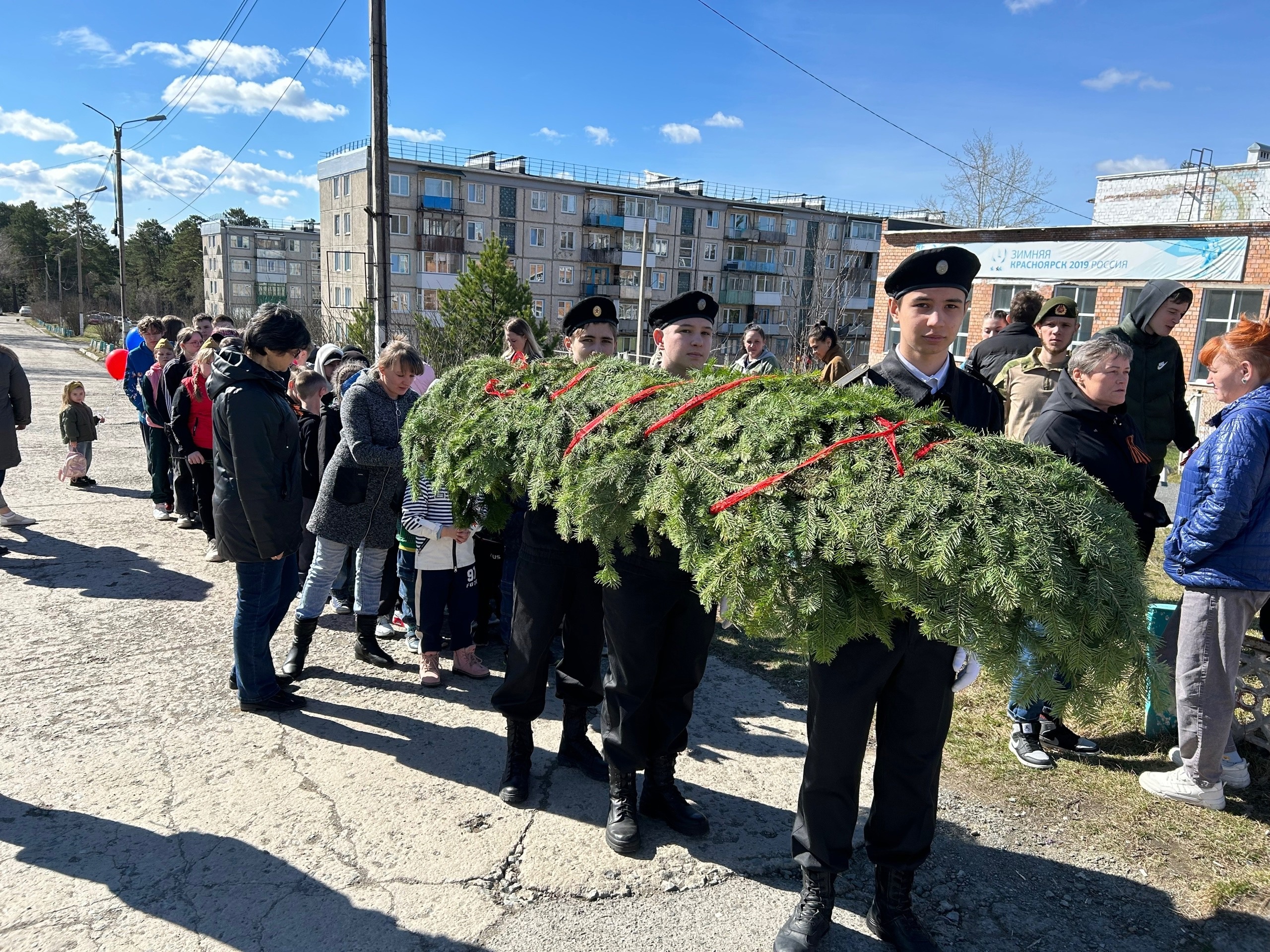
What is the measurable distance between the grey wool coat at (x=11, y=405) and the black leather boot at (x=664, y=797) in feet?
21.0

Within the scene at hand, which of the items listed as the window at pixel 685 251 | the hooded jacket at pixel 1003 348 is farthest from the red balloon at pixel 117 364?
the window at pixel 685 251

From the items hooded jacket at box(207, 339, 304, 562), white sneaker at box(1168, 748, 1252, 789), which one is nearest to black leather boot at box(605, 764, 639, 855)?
hooded jacket at box(207, 339, 304, 562)

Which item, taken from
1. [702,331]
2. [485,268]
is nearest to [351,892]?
[702,331]

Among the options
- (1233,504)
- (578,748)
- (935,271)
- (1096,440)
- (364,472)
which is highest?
(935,271)

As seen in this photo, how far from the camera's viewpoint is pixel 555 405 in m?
3.36

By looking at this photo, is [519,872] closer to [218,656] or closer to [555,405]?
[555,405]

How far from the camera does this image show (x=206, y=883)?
9.57 feet

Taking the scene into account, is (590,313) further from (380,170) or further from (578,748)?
(380,170)

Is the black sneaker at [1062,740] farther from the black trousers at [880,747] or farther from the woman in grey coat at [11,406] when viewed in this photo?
the woman in grey coat at [11,406]

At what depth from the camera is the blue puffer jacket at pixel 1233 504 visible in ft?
11.2

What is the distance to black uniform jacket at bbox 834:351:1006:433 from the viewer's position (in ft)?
9.54

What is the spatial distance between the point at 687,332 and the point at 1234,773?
3209mm

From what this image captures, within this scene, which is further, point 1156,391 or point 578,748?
point 1156,391

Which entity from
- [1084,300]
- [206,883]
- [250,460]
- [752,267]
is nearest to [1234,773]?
[206,883]
